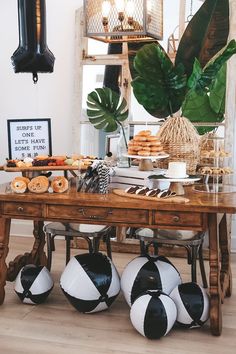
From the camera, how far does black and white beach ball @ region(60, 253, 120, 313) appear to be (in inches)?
128

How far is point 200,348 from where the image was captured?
2938 millimetres

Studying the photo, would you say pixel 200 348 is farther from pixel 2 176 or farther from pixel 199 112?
pixel 2 176

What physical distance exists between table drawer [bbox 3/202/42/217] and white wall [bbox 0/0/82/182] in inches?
82.5

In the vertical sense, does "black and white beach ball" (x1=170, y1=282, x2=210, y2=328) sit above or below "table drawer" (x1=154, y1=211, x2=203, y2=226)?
below

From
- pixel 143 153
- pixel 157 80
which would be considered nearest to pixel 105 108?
pixel 157 80

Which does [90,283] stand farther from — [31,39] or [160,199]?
[31,39]

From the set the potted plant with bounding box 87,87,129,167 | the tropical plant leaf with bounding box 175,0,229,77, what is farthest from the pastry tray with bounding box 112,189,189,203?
the tropical plant leaf with bounding box 175,0,229,77

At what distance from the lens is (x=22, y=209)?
3205 millimetres

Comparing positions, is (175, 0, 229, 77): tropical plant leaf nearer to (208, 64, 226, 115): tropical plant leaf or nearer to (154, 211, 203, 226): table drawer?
(208, 64, 226, 115): tropical plant leaf

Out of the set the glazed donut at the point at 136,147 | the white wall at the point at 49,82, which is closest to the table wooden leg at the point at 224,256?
the glazed donut at the point at 136,147

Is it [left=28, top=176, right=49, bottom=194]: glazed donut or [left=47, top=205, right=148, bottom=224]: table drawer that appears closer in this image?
[left=47, top=205, right=148, bottom=224]: table drawer

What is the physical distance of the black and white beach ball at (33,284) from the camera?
344 cm

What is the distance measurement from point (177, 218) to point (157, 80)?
1.12 meters

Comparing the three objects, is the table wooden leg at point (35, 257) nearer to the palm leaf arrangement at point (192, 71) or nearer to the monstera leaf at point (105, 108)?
the monstera leaf at point (105, 108)
